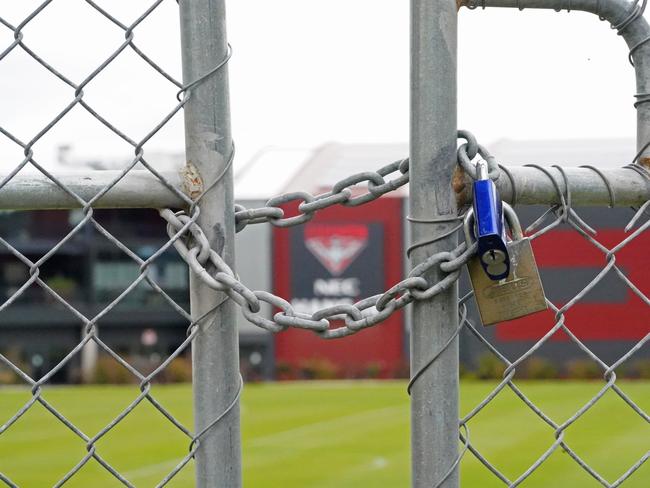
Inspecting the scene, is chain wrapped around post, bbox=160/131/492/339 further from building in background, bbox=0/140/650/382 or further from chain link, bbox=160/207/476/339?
building in background, bbox=0/140/650/382

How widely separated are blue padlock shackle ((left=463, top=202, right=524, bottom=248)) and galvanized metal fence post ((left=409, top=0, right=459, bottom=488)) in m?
0.03

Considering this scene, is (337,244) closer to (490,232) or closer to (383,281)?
(383,281)

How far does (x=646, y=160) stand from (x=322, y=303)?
2471cm

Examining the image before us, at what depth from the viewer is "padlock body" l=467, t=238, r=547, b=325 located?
1.16 metres

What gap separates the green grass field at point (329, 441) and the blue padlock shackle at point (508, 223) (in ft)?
32.3

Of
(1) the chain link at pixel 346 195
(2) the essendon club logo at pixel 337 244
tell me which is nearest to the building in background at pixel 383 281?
(2) the essendon club logo at pixel 337 244

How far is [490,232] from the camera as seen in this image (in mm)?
1111

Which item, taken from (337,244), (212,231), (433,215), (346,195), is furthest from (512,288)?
(337,244)

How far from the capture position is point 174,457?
13297mm

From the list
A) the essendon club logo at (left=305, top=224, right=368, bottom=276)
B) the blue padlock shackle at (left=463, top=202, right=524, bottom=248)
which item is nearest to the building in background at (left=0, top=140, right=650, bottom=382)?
the essendon club logo at (left=305, top=224, right=368, bottom=276)

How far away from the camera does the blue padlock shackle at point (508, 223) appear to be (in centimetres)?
117

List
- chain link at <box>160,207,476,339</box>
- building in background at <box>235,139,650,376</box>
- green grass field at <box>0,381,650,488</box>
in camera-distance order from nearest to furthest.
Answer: chain link at <box>160,207,476,339</box> → green grass field at <box>0,381,650,488</box> → building in background at <box>235,139,650,376</box>

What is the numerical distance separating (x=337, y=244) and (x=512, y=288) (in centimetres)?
2453

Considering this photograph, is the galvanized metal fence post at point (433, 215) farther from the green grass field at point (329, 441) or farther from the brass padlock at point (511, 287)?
the green grass field at point (329, 441)
